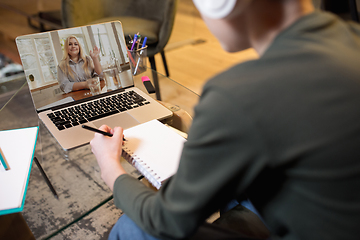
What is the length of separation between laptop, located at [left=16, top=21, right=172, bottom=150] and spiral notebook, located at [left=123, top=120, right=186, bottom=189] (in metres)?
0.13

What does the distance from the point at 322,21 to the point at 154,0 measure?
6.26 ft

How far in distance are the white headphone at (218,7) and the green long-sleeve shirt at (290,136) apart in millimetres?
76

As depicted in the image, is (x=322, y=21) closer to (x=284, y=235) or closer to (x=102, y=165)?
(x=284, y=235)

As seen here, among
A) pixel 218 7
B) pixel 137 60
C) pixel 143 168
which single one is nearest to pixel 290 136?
pixel 218 7

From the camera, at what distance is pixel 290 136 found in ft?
1.14

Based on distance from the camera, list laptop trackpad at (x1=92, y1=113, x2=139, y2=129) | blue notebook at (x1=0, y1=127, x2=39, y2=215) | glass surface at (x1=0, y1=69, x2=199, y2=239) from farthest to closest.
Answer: laptop trackpad at (x1=92, y1=113, x2=139, y2=129) < glass surface at (x1=0, y1=69, x2=199, y2=239) < blue notebook at (x1=0, y1=127, x2=39, y2=215)

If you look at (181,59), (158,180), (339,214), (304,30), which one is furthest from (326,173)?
(181,59)

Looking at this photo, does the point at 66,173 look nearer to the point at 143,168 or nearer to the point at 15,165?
the point at 15,165

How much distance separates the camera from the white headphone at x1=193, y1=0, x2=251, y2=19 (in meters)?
0.40

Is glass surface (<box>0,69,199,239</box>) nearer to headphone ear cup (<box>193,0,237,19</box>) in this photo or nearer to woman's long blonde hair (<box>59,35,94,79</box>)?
woman's long blonde hair (<box>59,35,94,79</box>)

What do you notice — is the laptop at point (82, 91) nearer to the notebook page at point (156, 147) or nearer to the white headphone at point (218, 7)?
the notebook page at point (156, 147)

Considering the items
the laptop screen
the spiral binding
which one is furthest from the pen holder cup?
the spiral binding

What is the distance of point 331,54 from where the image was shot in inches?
14.0

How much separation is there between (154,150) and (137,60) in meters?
0.69
